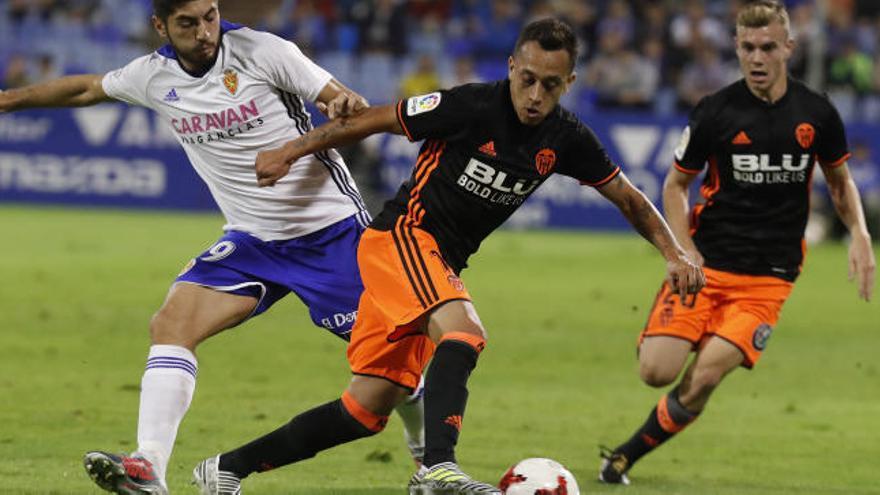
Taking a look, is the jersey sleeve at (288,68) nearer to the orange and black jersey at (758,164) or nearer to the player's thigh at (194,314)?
the player's thigh at (194,314)

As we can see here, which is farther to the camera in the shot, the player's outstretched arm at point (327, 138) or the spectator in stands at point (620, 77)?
the spectator in stands at point (620, 77)

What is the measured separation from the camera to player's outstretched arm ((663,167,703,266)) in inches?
324

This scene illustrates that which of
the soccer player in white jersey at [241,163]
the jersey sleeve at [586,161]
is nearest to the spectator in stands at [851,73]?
the soccer player in white jersey at [241,163]

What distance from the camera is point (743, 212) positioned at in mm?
8703

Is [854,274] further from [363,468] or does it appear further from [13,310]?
[13,310]

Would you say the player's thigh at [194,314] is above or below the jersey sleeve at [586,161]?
below

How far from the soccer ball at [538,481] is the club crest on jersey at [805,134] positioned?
296cm

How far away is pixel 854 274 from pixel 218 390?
4524 mm

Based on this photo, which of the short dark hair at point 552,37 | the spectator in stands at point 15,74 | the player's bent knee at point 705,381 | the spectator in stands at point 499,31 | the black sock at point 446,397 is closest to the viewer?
the black sock at point 446,397

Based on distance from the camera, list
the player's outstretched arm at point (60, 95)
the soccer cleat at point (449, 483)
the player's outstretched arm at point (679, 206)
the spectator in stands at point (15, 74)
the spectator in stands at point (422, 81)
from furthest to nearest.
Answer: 1. the spectator in stands at point (15, 74)
2. the spectator in stands at point (422, 81)
3. the player's outstretched arm at point (679, 206)
4. the player's outstretched arm at point (60, 95)
5. the soccer cleat at point (449, 483)

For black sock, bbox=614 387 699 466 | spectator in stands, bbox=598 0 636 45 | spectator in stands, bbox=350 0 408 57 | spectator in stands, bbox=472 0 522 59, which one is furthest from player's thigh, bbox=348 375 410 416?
spectator in stands, bbox=472 0 522 59

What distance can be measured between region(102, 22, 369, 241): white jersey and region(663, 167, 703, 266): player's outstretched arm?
5.97 ft

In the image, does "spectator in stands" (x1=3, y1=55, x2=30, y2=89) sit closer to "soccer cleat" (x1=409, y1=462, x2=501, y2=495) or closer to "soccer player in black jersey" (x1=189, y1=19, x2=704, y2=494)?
"soccer player in black jersey" (x1=189, y1=19, x2=704, y2=494)

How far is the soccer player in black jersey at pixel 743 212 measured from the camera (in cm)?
840
